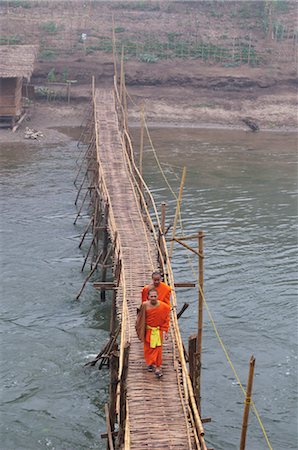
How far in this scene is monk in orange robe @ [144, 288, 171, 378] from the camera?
10.4 metres

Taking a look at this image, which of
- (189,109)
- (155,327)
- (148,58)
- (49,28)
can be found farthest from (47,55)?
(155,327)

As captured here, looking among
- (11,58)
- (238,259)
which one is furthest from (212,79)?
(238,259)

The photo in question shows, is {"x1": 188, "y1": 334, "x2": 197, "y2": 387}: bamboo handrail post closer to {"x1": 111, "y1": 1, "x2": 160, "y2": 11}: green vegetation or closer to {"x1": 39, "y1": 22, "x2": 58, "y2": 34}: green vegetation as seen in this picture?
{"x1": 39, "y1": 22, "x2": 58, "y2": 34}: green vegetation

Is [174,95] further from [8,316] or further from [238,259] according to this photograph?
[8,316]

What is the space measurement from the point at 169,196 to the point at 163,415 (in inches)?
675

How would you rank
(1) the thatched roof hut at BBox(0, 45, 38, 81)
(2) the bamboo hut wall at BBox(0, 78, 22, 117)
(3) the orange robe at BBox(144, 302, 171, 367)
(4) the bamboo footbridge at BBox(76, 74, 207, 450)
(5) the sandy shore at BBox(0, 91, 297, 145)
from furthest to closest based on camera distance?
(5) the sandy shore at BBox(0, 91, 297, 145) → (2) the bamboo hut wall at BBox(0, 78, 22, 117) → (1) the thatched roof hut at BBox(0, 45, 38, 81) → (3) the orange robe at BBox(144, 302, 171, 367) → (4) the bamboo footbridge at BBox(76, 74, 207, 450)

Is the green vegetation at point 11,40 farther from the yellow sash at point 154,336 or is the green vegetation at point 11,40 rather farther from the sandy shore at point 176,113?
the yellow sash at point 154,336

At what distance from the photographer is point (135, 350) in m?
11.1

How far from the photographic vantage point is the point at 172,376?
34.3 feet

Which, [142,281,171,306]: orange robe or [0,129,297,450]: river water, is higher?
[142,281,171,306]: orange robe

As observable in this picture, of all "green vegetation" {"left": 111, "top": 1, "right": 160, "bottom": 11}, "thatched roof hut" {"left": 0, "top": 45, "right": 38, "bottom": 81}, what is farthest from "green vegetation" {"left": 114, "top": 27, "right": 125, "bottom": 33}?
"thatched roof hut" {"left": 0, "top": 45, "right": 38, "bottom": 81}

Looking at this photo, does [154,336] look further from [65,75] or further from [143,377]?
[65,75]

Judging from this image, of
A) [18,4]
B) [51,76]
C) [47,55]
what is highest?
[18,4]

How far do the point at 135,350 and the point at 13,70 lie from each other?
25122 mm
